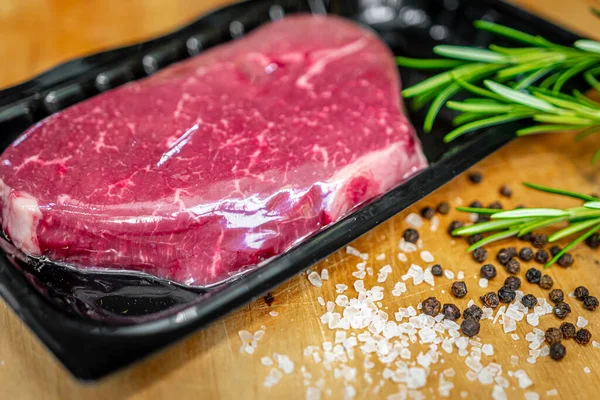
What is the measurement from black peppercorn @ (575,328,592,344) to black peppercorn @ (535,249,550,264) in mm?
230

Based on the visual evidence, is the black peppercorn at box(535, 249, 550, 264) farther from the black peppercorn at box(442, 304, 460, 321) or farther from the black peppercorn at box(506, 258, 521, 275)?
the black peppercorn at box(442, 304, 460, 321)

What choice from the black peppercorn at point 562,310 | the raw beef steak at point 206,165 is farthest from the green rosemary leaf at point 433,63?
the black peppercorn at point 562,310

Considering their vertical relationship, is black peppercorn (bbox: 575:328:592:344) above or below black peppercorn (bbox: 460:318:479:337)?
below

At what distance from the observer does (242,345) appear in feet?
4.90

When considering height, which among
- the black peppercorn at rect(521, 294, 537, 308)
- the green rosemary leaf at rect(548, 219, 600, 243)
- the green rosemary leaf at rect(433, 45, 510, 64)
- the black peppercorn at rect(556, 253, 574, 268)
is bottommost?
the black peppercorn at rect(556, 253, 574, 268)

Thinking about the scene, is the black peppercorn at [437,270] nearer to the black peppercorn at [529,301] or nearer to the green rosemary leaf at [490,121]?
the black peppercorn at [529,301]

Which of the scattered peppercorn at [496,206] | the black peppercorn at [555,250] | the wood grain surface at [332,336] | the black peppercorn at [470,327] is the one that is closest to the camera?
the wood grain surface at [332,336]

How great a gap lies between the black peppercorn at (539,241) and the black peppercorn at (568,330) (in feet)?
0.87

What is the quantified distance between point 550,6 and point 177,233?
2.12 m

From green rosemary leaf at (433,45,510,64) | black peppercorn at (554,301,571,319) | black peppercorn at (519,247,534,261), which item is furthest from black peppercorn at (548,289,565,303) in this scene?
green rosemary leaf at (433,45,510,64)

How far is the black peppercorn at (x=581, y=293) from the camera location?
1634 mm

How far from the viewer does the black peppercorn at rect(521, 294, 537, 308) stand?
1.59 m

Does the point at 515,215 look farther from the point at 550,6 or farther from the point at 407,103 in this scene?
the point at 550,6

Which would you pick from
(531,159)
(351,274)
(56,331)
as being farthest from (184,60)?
(531,159)
